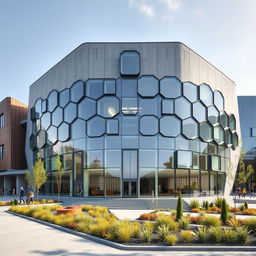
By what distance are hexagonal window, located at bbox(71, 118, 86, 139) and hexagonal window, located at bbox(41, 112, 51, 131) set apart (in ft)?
17.5

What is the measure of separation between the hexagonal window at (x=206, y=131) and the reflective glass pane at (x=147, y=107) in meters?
6.40

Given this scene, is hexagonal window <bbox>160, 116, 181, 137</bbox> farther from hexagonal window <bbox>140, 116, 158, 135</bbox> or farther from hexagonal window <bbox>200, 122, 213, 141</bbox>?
hexagonal window <bbox>200, 122, 213, 141</bbox>

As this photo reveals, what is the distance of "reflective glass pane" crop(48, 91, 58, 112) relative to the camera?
3837 centimetres

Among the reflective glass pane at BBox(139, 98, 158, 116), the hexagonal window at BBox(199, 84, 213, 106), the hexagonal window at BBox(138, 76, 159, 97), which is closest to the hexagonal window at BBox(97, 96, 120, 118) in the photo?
the reflective glass pane at BBox(139, 98, 158, 116)

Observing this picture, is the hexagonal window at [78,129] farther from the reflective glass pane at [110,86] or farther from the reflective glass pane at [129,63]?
the reflective glass pane at [129,63]

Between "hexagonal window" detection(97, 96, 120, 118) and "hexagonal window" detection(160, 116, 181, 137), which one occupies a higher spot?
"hexagonal window" detection(97, 96, 120, 118)

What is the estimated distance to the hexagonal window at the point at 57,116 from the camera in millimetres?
37131

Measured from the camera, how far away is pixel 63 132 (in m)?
36.6

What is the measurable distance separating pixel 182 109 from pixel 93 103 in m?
9.82

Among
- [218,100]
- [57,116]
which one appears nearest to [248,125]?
[218,100]

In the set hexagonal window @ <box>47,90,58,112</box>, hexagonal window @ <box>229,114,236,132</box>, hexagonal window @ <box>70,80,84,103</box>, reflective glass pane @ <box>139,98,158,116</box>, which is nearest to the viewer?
reflective glass pane @ <box>139,98,158,116</box>

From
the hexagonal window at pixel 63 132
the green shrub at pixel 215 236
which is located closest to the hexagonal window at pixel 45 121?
the hexagonal window at pixel 63 132

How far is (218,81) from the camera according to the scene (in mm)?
39438

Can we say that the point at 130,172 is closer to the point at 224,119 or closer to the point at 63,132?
the point at 63,132
